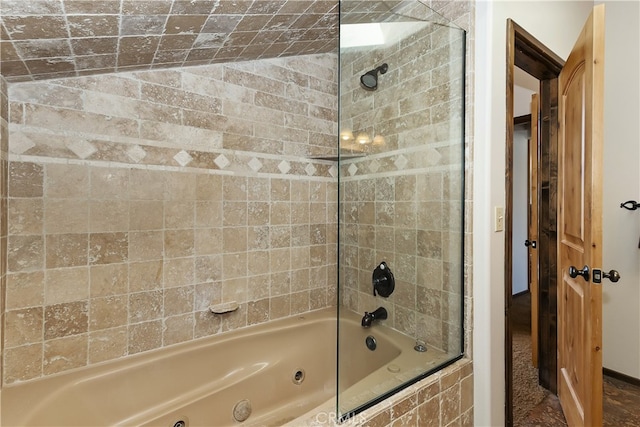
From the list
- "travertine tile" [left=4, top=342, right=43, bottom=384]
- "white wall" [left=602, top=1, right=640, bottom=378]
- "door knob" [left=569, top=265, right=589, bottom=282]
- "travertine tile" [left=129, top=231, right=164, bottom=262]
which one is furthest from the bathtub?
"white wall" [left=602, top=1, right=640, bottom=378]

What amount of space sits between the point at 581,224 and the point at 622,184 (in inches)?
43.0

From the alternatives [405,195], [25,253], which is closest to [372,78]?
[405,195]

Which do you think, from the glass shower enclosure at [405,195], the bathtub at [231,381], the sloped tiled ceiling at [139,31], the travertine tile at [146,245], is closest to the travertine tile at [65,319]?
the bathtub at [231,381]

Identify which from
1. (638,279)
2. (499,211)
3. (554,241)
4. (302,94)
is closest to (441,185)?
(499,211)

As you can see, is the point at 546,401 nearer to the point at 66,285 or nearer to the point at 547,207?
the point at 547,207

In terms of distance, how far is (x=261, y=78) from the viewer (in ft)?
6.31

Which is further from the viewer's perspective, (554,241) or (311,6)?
(554,241)

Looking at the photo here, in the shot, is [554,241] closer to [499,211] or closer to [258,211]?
[499,211]

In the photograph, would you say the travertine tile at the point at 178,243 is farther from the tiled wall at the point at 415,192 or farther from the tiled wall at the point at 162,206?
the tiled wall at the point at 415,192

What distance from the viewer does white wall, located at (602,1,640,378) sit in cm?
204

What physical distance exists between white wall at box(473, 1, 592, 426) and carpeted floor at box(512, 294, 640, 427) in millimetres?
457

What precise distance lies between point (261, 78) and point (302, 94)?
311 mm

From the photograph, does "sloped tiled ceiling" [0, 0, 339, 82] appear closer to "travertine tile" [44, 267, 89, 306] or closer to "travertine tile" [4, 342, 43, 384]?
"travertine tile" [44, 267, 89, 306]

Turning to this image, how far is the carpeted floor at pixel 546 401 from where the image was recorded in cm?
172
